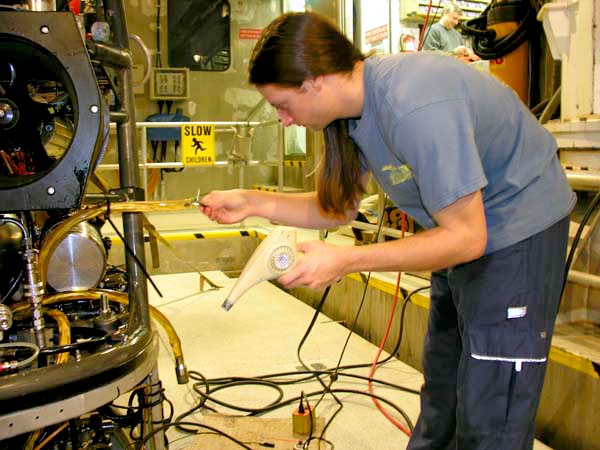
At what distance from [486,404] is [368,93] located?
2.03 ft

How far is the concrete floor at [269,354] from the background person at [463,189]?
2.09 feet

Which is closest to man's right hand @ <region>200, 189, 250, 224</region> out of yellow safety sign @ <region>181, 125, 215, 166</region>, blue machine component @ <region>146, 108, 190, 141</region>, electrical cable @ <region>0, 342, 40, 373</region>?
electrical cable @ <region>0, 342, 40, 373</region>

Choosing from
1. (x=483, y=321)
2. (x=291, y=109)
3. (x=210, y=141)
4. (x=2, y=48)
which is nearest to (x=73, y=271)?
(x=2, y=48)

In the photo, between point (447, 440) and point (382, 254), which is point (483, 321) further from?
point (447, 440)

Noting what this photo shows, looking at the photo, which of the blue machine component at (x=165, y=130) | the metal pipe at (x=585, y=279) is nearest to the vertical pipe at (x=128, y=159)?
the metal pipe at (x=585, y=279)

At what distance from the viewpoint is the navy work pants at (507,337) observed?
103cm

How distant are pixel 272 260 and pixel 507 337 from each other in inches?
18.1

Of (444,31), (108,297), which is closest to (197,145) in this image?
(444,31)

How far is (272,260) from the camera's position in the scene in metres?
0.96

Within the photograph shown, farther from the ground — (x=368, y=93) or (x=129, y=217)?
(x=368, y=93)

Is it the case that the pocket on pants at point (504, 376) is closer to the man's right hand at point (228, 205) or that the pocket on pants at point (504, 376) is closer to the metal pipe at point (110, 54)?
the man's right hand at point (228, 205)

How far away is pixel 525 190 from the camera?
1.03 meters

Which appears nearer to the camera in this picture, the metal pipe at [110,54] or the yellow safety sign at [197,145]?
the metal pipe at [110,54]

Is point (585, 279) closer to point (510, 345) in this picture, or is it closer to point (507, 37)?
point (510, 345)
